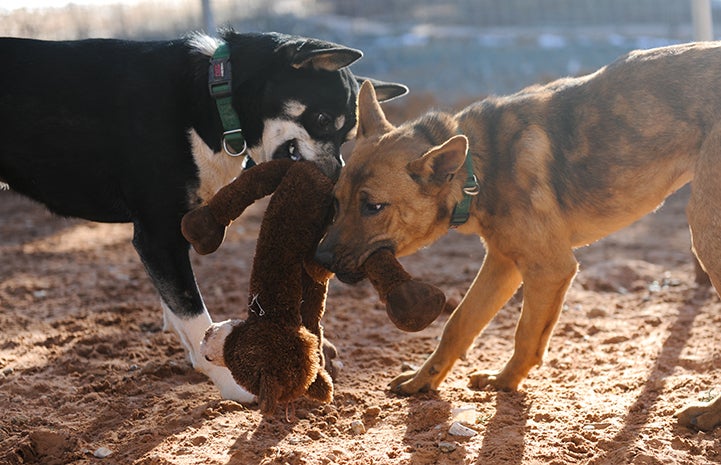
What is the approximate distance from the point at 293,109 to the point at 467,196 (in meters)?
1.10

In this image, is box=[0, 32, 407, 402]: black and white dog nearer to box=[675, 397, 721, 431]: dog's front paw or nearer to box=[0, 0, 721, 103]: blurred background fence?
box=[675, 397, 721, 431]: dog's front paw

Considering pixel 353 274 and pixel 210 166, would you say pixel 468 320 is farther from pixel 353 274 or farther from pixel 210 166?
pixel 210 166

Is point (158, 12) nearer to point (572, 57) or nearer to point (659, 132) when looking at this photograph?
point (572, 57)

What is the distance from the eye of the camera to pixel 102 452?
382cm

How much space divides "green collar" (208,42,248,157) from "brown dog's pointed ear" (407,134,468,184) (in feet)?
3.56

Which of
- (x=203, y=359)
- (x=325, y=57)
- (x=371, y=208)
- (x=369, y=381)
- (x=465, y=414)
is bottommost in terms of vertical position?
(x=369, y=381)

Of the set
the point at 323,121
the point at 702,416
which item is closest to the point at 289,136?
the point at 323,121

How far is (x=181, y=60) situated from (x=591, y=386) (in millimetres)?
3008

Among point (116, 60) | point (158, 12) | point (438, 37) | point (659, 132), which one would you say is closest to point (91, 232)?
point (116, 60)

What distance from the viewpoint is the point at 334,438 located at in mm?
3934

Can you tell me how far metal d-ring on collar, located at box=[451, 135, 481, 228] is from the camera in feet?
13.8

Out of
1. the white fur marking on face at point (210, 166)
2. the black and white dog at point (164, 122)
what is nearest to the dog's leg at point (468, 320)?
the black and white dog at point (164, 122)

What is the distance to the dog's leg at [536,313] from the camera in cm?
429

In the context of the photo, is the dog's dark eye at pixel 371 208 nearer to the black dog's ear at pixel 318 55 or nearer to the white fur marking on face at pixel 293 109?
the white fur marking on face at pixel 293 109
